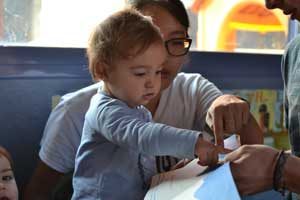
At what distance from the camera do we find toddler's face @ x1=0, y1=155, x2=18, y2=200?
3.51 feet

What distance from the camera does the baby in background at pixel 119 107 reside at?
2.96 feet

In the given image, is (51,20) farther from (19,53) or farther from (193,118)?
(193,118)

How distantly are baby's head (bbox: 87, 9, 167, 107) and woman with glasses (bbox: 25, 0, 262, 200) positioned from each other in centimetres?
19

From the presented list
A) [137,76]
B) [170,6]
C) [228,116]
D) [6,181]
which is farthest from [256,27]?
[6,181]

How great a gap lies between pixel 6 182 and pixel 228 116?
0.53m

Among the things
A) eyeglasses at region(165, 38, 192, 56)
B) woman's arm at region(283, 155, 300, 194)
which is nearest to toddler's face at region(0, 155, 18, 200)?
eyeglasses at region(165, 38, 192, 56)

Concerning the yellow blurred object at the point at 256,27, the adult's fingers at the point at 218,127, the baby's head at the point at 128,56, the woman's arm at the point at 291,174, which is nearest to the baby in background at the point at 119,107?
the baby's head at the point at 128,56

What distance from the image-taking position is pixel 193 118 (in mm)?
1234

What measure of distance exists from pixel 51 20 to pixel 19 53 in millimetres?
217

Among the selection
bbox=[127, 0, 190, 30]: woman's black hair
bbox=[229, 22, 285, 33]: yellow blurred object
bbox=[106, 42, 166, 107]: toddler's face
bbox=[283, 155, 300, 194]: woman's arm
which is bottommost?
bbox=[283, 155, 300, 194]: woman's arm

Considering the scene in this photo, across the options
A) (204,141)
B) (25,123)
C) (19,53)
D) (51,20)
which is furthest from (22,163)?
(204,141)

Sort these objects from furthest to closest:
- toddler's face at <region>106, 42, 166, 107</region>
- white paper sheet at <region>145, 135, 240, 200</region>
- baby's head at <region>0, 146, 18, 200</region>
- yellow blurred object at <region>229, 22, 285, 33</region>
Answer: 1. yellow blurred object at <region>229, 22, 285, 33</region>
2. baby's head at <region>0, 146, 18, 200</region>
3. toddler's face at <region>106, 42, 166, 107</region>
4. white paper sheet at <region>145, 135, 240, 200</region>

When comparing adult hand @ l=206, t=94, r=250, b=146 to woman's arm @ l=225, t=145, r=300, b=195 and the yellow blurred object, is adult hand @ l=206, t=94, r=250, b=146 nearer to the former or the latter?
woman's arm @ l=225, t=145, r=300, b=195

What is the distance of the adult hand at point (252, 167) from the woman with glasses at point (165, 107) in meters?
0.24
